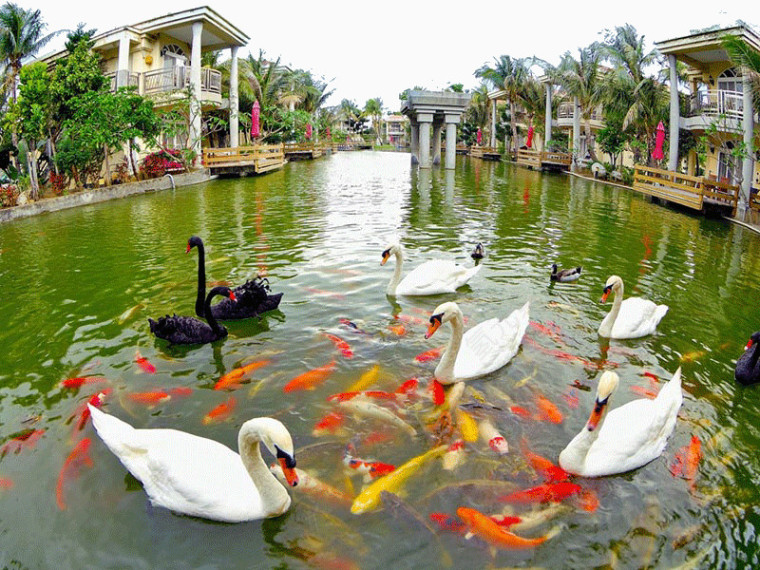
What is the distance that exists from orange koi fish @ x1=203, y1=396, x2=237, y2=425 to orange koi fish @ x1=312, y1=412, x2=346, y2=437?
0.96 m

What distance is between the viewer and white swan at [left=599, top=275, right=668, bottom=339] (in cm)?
755

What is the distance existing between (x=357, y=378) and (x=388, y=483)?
1.96 meters

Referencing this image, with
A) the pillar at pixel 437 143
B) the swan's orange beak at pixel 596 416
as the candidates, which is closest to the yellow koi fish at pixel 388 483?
the swan's orange beak at pixel 596 416

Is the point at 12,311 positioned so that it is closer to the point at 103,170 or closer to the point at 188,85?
the point at 103,170

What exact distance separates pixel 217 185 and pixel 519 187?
561 inches

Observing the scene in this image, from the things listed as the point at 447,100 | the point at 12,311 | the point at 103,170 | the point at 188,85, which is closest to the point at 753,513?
the point at 12,311

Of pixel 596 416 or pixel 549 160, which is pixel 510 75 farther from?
pixel 596 416

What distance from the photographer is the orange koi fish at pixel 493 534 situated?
4.00 metres

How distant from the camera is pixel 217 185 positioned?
1013 inches

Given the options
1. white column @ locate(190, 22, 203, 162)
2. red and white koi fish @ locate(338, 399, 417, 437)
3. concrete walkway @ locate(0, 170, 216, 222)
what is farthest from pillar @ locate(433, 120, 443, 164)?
red and white koi fish @ locate(338, 399, 417, 437)

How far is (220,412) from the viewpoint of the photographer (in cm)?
571

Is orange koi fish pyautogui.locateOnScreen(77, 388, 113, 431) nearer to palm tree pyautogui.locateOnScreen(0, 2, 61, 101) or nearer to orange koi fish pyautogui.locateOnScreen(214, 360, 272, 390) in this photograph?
orange koi fish pyautogui.locateOnScreen(214, 360, 272, 390)

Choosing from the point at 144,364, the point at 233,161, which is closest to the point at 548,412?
the point at 144,364

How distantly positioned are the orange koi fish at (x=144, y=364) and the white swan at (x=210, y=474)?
223cm
